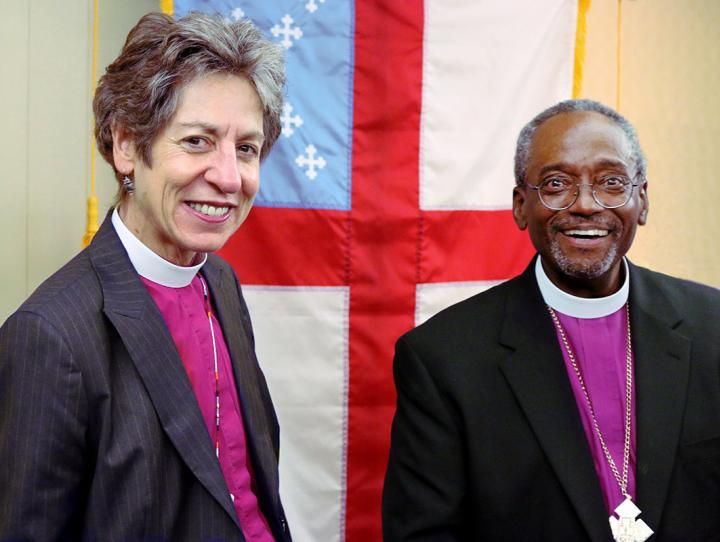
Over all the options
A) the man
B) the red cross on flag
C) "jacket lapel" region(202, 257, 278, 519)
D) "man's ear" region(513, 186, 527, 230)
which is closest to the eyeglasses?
the man

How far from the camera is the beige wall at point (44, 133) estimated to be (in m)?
2.19

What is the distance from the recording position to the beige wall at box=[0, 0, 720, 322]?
2.22 m

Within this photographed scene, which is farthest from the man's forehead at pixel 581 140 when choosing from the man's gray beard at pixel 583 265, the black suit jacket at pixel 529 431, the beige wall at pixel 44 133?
the beige wall at pixel 44 133

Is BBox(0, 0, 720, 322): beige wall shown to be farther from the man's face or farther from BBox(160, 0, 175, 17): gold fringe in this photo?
the man's face

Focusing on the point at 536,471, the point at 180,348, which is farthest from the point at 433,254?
the point at 180,348

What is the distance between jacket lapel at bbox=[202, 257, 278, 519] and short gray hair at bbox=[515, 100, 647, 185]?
75 centimetres

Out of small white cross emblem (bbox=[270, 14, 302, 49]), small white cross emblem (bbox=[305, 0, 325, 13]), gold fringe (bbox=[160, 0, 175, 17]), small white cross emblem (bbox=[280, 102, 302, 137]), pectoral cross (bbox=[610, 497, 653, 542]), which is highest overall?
small white cross emblem (bbox=[305, 0, 325, 13])

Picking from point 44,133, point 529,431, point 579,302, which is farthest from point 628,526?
point 44,133

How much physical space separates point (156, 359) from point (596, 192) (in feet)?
3.35

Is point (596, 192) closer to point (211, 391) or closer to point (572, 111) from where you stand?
point (572, 111)

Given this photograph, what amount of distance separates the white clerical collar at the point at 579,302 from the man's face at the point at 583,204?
0.24 ft

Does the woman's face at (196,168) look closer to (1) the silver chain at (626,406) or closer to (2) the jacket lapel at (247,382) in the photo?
(2) the jacket lapel at (247,382)

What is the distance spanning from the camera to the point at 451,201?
2.70 meters

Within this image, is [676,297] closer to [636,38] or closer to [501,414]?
[501,414]
